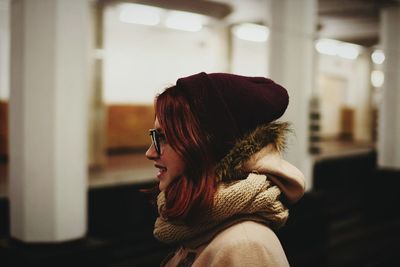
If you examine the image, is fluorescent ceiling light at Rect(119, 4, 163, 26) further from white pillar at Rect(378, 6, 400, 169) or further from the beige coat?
the beige coat

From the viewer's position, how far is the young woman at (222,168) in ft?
4.27

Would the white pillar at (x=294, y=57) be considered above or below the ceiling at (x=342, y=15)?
below

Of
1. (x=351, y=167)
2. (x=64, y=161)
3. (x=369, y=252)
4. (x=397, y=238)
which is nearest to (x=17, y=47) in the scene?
(x=64, y=161)

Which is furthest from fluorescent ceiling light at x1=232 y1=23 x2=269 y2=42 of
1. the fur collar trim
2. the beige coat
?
the beige coat

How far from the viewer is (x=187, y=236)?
1379 millimetres

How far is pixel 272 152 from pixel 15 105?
317cm

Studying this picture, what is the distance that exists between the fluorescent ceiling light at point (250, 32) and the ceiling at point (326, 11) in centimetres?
56

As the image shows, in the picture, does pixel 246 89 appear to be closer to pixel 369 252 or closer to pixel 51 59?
pixel 51 59

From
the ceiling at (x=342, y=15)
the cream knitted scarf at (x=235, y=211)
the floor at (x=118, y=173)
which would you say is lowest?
the floor at (x=118, y=173)

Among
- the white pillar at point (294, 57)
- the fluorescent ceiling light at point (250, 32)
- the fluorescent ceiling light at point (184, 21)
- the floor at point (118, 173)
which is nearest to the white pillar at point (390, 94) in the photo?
the floor at point (118, 173)

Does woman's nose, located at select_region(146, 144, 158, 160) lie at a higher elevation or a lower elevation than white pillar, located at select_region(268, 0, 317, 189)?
lower

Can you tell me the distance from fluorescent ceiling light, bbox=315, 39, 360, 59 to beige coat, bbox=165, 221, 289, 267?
15.3 meters

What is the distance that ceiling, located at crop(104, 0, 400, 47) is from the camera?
10026mm

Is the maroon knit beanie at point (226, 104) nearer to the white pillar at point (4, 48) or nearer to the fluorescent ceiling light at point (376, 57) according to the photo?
the white pillar at point (4, 48)
